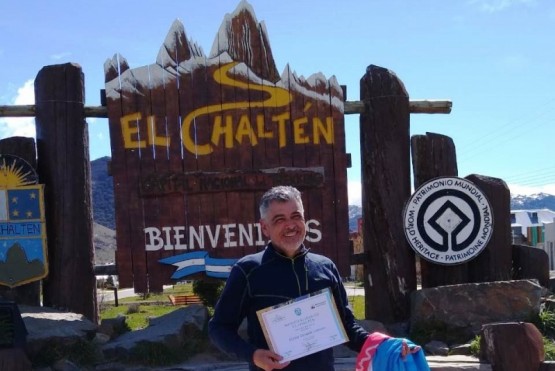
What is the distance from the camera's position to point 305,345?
3.42 m

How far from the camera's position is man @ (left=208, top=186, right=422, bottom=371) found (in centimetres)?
347

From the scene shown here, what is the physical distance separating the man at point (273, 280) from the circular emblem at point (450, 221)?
421 centimetres

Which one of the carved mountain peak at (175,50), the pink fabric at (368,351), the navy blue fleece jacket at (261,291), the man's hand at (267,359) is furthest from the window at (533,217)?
the man's hand at (267,359)

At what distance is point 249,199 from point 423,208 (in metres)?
1.75

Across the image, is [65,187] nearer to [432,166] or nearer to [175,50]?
[175,50]

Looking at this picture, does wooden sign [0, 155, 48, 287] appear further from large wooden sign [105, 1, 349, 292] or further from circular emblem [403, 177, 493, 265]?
circular emblem [403, 177, 493, 265]

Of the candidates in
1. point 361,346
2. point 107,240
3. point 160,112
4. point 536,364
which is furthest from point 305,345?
point 107,240

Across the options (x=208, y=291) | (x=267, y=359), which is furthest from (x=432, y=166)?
(x=267, y=359)

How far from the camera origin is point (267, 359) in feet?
10.9

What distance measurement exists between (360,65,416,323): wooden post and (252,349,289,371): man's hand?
4.61m

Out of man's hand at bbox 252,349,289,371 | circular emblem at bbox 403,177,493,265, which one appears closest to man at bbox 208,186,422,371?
man's hand at bbox 252,349,289,371

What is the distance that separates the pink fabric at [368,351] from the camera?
141 inches

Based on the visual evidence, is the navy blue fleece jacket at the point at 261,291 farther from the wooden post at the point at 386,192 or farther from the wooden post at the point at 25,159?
the wooden post at the point at 25,159

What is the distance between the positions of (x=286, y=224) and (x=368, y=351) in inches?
28.7
